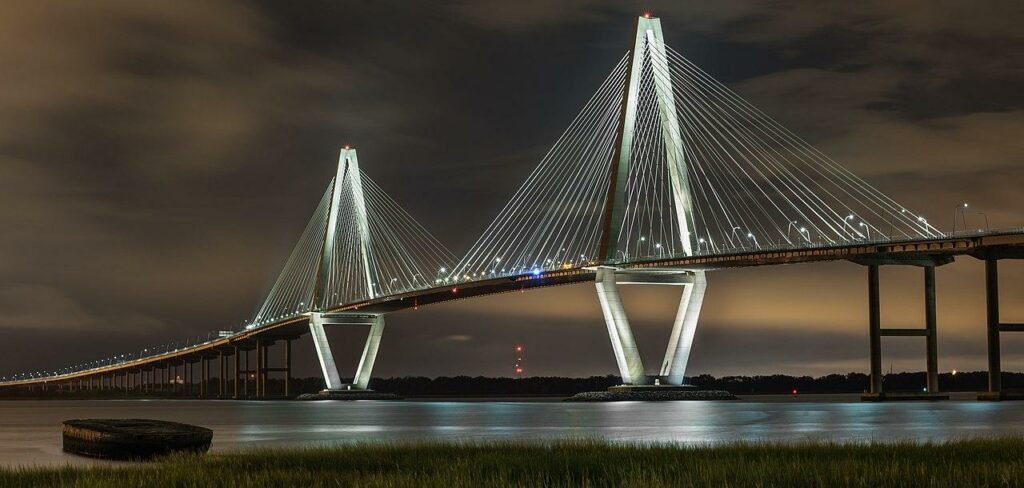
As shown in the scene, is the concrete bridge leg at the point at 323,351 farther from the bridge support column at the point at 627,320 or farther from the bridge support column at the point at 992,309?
the bridge support column at the point at 992,309

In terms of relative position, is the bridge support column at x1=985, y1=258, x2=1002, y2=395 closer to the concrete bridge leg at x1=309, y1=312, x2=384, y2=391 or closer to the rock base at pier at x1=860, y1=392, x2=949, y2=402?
the rock base at pier at x1=860, y1=392, x2=949, y2=402

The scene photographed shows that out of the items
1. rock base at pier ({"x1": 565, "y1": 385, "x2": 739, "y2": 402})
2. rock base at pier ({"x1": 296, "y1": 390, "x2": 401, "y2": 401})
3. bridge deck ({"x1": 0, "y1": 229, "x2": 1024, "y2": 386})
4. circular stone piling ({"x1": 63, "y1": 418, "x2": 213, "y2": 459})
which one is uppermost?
bridge deck ({"x1": 0, "y1": 229, "x2": 1024, "y2": 386})

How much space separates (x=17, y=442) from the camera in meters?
48.3

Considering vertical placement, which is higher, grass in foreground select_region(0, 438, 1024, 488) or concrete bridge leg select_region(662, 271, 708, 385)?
concrete bridge leg select_region(662, 271, 708, 385)

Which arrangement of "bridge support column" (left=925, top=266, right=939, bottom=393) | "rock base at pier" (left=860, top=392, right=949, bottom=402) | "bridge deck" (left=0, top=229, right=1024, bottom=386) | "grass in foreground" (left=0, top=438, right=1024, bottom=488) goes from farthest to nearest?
"rock base at pier" (left=860, top=392, right=949, bottom=402), "bridge support column" (left=925, top=266, right=939, bottom=393), "bridge deck" (left=0, top=229, right=1024, bottom=386), "grass in foreground" (left=0, top=438, right=1024, bottom=488)

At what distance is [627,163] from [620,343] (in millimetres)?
10772

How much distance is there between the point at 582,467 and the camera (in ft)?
79.7

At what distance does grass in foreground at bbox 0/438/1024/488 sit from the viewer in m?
20.6

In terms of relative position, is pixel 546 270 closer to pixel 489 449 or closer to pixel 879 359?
pixel 879 359

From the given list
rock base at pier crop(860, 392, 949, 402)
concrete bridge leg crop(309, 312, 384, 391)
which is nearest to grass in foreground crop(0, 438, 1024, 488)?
rock base at pier crop(860, 392, 949, 402)

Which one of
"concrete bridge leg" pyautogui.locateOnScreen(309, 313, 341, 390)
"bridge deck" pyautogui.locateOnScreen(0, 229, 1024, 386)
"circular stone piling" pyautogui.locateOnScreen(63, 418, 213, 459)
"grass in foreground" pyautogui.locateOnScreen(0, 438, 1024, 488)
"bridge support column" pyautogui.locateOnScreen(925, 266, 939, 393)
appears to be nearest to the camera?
"grass in foreground" pyautogui.locateOnScreen(0, 438, 1024, 488)

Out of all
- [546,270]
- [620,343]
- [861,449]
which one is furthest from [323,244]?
[861,449]

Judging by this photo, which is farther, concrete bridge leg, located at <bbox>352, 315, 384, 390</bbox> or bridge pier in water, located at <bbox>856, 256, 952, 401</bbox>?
concrete bridge leg, located at <bbox>352, 315, 384, 390</bbox>

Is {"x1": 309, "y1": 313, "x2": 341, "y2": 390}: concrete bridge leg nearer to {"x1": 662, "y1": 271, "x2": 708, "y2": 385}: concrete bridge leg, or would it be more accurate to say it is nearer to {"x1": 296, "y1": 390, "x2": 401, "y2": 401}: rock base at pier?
{"x1": 296, "y1": 390, "x2": 401, "y2": 401}: rock base at pier
